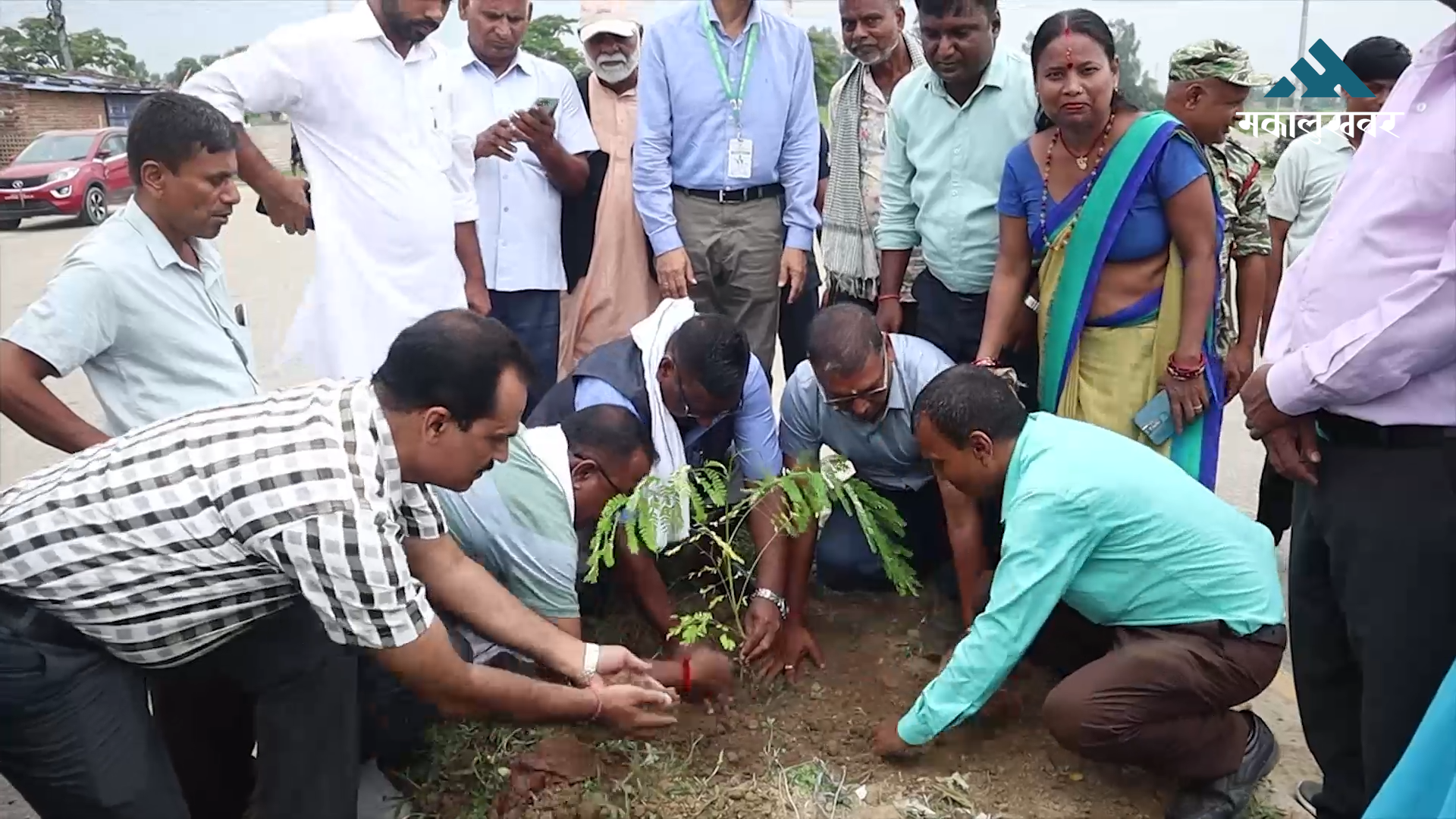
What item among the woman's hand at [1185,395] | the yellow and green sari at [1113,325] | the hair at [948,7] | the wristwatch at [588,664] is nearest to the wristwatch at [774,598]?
the wristwatch at [588,664]

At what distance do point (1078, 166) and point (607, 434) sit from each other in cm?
163

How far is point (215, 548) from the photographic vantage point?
2141 millimetres

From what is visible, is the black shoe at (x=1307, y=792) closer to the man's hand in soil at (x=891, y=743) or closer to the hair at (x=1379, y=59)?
the man's hand in soil at (x=891, y=743)

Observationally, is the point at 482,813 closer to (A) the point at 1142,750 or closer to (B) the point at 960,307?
(A) the point at 1142,750

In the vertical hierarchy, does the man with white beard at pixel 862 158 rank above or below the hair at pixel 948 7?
below

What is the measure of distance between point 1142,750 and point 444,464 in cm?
190

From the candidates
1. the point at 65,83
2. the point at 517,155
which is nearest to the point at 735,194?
the point at 517,155

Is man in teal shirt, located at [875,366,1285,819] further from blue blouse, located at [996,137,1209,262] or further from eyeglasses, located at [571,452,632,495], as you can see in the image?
eyeglasses, located at [571,452,632,495]

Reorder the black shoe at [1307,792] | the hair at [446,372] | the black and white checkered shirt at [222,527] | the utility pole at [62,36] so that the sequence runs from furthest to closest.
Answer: the utility pole at [62,36], the black shoe at [1307,792], the hair at [446,372], the black and white checkered shirt at [222,527]

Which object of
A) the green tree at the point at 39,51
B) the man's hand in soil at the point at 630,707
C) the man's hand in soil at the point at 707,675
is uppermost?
the green tree at the point at 39,51

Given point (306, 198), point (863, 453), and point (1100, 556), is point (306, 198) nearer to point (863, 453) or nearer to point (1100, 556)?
point (863, 453)

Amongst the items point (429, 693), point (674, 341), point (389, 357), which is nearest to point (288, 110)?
point (674, 341)

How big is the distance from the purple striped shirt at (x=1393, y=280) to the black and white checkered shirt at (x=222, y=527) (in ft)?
6.08

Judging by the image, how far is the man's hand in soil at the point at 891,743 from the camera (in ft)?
9.75
